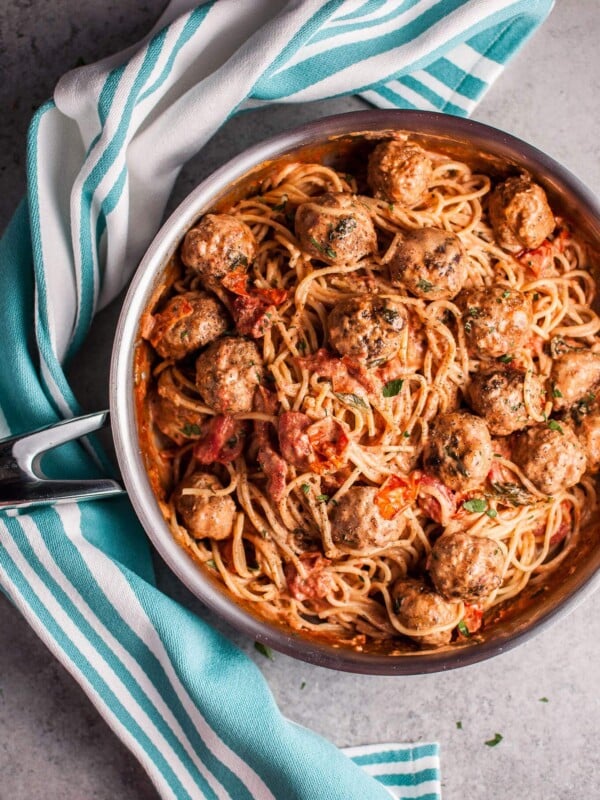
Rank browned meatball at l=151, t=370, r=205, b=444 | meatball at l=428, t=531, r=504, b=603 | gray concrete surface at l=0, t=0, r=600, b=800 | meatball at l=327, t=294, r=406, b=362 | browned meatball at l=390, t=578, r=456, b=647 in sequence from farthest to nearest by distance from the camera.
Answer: gray concrete surface at l=0, t=0, r=600, b=800 → browned meatball at l=151, t=370, r=205, b=444 → browned meatball at l=390, t=578, r=456, b=647 → meatball at l=428, t=531, r=504, b=603 → meatball at l=327, t=294, r=406, b=362

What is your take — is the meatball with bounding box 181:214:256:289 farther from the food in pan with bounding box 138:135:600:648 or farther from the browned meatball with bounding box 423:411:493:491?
the browned meatball with bounding box 423:411:493:491

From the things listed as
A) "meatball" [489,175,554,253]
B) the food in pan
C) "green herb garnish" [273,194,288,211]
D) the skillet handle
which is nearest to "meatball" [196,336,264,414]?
the food in pan

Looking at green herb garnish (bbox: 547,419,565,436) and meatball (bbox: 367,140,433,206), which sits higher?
meatball (bbox: 367,140,433,206)

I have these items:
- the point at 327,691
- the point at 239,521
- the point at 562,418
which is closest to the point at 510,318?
the point at 562,418

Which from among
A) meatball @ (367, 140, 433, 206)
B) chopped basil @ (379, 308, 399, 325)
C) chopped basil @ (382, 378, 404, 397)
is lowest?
chopped basil @ (382, 378, 404, 397)

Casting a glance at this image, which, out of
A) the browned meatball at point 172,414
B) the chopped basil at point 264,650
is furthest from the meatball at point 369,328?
the chopped basil at point 264,650

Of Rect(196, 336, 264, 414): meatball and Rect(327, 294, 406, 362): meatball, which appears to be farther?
Rect(196, 336, 264, 414): meatball
